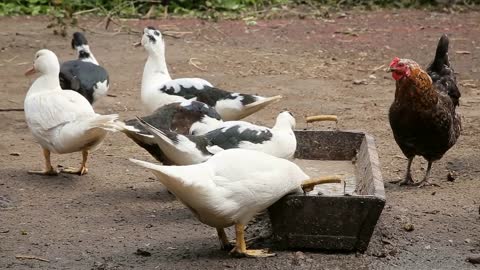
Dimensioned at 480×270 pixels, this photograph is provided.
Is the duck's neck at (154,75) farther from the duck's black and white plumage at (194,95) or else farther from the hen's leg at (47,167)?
the hen's leg at (47,167)

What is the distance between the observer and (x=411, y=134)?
6.49m

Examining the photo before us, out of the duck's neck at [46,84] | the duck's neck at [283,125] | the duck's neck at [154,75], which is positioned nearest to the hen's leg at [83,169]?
the duck's neck at [46,84]

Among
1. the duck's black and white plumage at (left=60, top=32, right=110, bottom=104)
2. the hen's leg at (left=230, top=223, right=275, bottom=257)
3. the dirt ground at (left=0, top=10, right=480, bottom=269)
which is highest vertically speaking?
the hen's leg at (left=230, top=223, right=275, bottom=257)

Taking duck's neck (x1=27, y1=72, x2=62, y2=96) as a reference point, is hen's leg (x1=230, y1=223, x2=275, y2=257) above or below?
below

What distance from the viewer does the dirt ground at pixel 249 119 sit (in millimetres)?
5109

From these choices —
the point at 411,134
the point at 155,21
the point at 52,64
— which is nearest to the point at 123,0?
the point at 155,21

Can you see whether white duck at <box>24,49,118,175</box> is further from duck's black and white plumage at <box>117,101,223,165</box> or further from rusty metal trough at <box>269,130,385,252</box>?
rusty metal trough at <box>269,130,385,252</box>

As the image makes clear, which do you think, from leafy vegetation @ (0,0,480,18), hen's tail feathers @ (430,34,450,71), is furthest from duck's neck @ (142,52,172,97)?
leafy vegetation @ (0,0,480,18)

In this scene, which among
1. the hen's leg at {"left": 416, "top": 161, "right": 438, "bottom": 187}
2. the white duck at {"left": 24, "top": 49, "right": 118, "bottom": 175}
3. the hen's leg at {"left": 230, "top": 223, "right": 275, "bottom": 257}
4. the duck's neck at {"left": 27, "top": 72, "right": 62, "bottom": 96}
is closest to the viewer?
the hen's leg at {"left": 230, "top": 223, "right": 275, "bottom": 257}

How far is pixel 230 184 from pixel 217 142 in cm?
80

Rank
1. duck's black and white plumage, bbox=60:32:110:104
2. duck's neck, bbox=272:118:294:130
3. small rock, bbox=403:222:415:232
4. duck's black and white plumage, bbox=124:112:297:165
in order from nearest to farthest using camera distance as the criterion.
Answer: duck's black and white plumage, bbox=124:112:297:165 < small rock, bbox=403:222:415:232 < duck's neck, bbox=272:118:294:130 < duck's black and white plumage, bbox=60:32:110:104

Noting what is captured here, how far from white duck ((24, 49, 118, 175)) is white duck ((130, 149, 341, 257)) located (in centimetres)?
156

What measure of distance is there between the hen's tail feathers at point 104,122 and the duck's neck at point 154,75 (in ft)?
3.12

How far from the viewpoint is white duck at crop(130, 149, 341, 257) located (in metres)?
4.60
